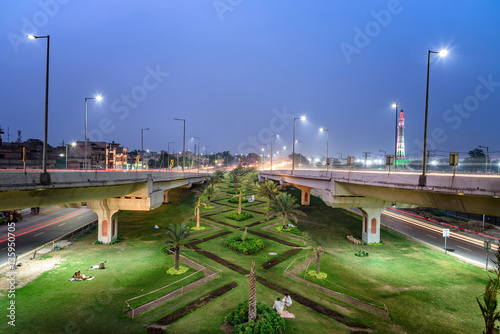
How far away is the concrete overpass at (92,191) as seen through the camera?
13227 millimetres

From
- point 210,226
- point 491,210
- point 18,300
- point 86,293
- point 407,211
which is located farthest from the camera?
point 407,211

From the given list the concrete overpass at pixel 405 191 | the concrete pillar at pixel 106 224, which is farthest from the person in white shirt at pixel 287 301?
the concrete pillar at pixel 106 224

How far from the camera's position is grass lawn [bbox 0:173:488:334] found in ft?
47.7

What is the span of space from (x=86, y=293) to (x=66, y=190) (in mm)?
7417

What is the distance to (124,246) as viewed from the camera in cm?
2834

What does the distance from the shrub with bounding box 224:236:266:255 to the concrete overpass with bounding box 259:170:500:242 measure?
9.81 meters

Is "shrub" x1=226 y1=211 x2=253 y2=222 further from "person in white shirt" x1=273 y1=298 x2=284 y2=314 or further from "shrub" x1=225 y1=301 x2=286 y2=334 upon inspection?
"shrub" x1=225 y1=301 x2=286 y2=334

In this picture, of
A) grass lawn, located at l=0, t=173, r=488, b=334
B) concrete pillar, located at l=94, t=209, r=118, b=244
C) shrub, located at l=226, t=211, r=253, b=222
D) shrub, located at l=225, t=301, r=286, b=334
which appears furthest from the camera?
shrub, located at l=226, t=211, r=253, b=222

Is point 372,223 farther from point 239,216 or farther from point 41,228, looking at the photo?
point 41,228

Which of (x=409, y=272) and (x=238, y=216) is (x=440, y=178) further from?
(x=238, y=216)

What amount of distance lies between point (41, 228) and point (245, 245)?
30.6 m

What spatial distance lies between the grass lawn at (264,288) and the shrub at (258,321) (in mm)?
744

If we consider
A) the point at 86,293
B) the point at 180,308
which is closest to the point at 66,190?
the point at 86,293
